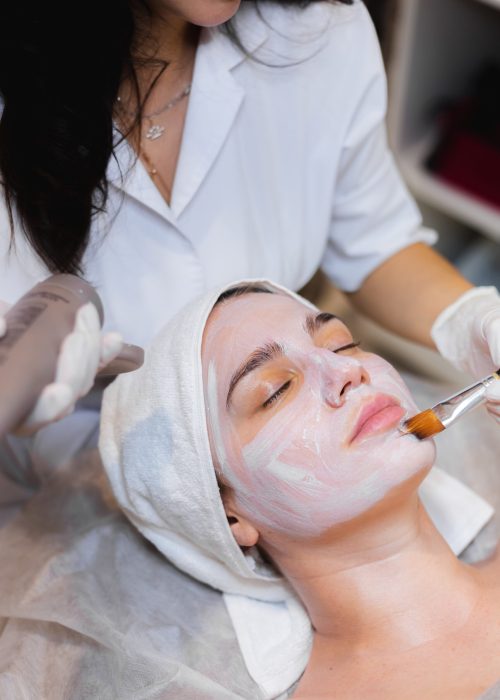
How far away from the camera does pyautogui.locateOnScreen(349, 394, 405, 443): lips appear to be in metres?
0.98

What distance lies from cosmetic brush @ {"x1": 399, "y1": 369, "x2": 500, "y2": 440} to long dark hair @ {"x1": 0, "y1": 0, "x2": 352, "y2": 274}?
1.54 ft

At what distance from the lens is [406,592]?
3.46 ft

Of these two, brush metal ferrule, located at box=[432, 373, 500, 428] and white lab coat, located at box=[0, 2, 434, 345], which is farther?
white lab coat, located at box=[0, 2, 434, 345]

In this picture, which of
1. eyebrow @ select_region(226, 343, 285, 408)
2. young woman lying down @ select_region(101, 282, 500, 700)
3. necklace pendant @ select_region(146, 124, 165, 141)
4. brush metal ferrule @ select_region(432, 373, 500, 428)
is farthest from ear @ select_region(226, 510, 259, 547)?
necklace pendant @ select_region(146, 124, 165, 141)

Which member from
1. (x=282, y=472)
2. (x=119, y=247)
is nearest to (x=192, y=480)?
(x=282, y=472)

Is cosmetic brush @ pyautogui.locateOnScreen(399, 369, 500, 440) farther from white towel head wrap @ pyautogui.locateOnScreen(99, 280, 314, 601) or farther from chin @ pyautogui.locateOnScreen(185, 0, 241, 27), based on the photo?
chin @ pyautogui.locateOnScreen(185, 0, 241, 27)

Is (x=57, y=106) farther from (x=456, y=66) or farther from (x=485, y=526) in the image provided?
(x=456, y=66)

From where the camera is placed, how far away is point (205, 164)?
3.79 ft

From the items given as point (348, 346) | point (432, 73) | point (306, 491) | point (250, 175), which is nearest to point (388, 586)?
point (306, 491)

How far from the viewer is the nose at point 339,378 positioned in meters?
0.99

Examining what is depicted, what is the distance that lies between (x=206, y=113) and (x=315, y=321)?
33 centimetres

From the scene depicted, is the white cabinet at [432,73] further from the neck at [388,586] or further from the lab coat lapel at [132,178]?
the neck at [388,586]

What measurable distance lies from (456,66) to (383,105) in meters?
0.78

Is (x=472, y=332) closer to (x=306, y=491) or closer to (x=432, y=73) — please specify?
(x=306, y=491)
